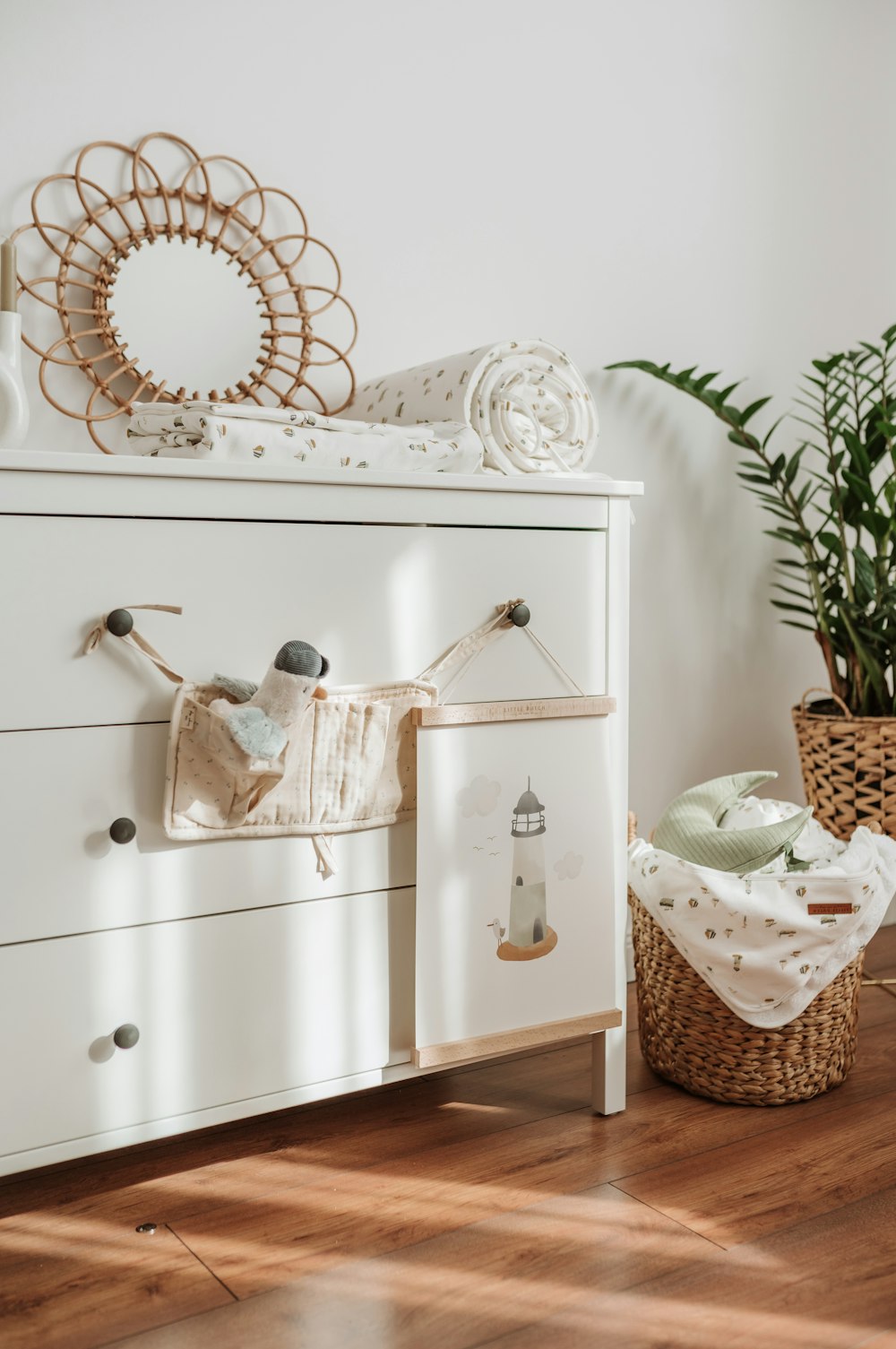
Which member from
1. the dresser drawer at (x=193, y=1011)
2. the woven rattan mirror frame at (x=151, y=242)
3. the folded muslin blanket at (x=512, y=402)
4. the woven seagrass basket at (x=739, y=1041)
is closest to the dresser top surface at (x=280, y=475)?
the folded muslin blanket at (x=512, y=402)

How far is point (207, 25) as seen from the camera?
5.38ft

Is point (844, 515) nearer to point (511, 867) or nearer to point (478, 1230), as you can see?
point (511, 867)

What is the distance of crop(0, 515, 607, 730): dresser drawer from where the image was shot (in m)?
1.16

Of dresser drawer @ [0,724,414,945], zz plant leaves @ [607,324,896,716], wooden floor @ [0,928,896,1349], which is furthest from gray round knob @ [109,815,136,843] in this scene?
zz plant leaves @ [607,324,896,716]

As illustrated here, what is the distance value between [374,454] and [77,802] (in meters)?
0.52

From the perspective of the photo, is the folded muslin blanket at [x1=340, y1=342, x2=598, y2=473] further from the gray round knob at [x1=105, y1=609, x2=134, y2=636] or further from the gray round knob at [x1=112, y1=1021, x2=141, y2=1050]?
the gray round knob at [x1=112, y1=1021, x2=141, y2=1050]

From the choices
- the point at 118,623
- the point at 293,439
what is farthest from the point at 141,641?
the point at 293,439

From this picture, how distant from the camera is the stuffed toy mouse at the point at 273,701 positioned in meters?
1.18

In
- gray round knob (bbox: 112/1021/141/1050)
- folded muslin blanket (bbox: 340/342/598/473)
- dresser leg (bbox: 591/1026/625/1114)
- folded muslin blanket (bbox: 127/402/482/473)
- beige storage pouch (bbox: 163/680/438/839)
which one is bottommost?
dresser leg (bbox: 591/1026/625/1114)

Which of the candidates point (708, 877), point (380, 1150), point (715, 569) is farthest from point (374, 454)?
point (715, 569)

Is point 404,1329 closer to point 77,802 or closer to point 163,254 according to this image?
Answer: point 77,802

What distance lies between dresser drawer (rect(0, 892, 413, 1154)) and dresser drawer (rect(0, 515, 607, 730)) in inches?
9.9

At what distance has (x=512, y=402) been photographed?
1.56m

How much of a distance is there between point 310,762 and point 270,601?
18 cm
